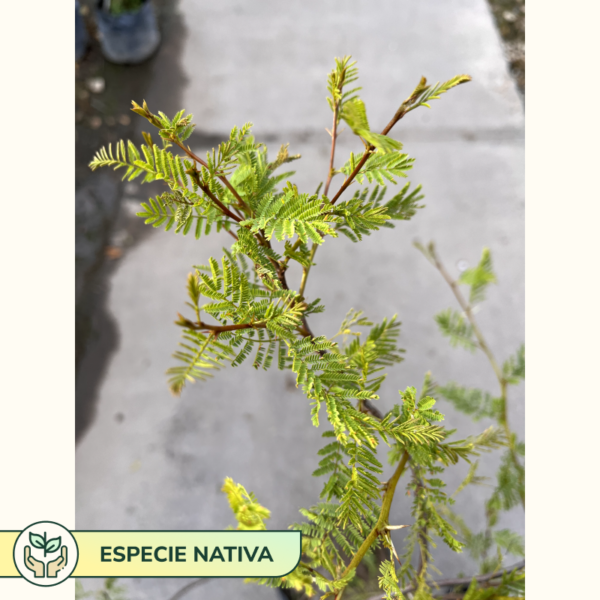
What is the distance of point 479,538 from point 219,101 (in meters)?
1.62

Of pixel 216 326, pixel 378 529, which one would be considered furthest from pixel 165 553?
pixel 216 326

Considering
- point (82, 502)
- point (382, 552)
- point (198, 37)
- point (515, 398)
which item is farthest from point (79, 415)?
point (198, 37)

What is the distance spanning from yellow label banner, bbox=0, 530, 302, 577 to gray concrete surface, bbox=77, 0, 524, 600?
1.95ft

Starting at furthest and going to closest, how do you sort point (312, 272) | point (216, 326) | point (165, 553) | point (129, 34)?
point (129, 34), point (312, 272), point (165, 553), point (216, 326)

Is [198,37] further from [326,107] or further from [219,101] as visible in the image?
[326,107]

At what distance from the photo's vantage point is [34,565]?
0.76m

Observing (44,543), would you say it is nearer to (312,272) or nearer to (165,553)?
(165,553)

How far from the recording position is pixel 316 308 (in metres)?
0.53

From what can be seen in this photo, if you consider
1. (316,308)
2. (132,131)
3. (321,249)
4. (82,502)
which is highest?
(132,131)

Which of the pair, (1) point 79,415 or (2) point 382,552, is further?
(1) point 79,415

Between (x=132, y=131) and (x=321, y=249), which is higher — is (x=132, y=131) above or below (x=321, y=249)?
above

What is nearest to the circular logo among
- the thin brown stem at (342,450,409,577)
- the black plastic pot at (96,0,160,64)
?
the thin brown stem at (342,450,409,577)

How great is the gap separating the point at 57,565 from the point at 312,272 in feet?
3.46

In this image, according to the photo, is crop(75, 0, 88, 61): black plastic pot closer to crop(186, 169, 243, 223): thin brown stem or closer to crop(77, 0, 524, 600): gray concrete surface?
crop(77, 0, 524, 600): gray concrete surface
